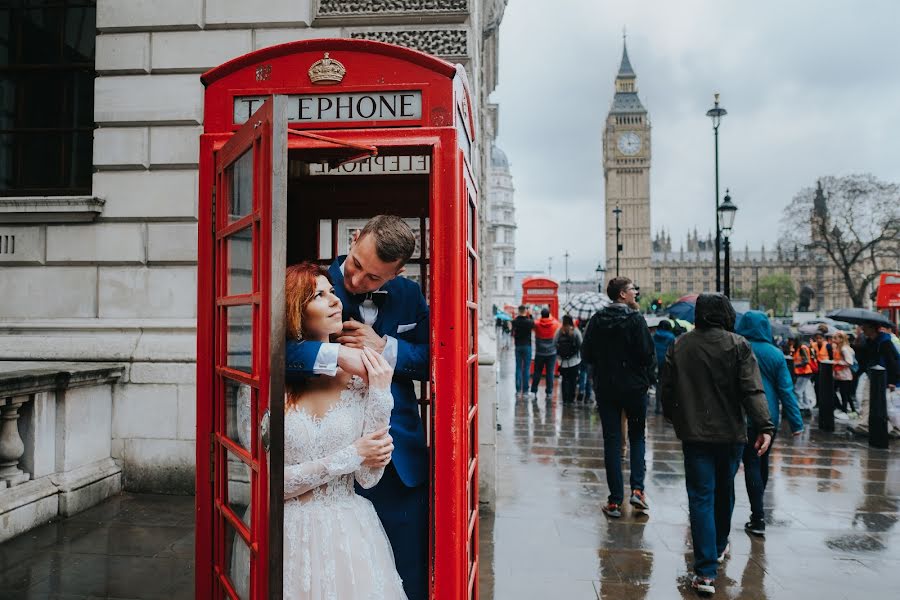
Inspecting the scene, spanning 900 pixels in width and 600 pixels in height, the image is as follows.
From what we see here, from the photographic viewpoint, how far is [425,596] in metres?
2.82

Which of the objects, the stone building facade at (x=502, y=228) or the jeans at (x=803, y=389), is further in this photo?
the stone building facade at (x=502, y=228)

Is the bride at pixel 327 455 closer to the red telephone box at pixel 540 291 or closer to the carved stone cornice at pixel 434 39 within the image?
the carved stone cornice at pixel 434 39

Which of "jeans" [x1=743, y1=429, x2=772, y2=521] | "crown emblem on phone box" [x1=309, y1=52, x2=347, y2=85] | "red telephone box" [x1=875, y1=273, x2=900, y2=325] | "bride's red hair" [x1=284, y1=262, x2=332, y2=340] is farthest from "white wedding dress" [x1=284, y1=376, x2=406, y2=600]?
"red telephone box" [x1=875, y1=273, x2=900, y2=325]

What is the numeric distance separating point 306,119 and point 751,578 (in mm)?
4246

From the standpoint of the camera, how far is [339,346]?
95.0 inches

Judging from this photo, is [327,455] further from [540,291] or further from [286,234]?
[540,291]

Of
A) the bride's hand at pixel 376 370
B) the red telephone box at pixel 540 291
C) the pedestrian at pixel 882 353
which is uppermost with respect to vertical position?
the red telephone box at pixel 540 291

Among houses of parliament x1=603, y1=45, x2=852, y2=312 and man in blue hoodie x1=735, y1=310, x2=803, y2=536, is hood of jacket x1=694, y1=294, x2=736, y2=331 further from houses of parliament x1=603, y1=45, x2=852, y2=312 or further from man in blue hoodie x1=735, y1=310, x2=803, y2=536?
houses of parliament x1=603, y1=45, x2=852, y2=312

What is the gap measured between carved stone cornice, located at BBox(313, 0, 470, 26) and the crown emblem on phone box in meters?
3.64

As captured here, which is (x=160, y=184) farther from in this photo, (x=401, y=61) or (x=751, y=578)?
(x=751, y=578)

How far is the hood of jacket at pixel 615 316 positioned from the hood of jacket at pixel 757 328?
906 millimetres

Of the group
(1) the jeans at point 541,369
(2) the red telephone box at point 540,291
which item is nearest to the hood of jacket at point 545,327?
(1) the jeans at point 541,369

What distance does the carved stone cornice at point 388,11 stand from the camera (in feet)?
19.7

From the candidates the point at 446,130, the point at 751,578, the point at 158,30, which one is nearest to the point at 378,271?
the point at 446,130
